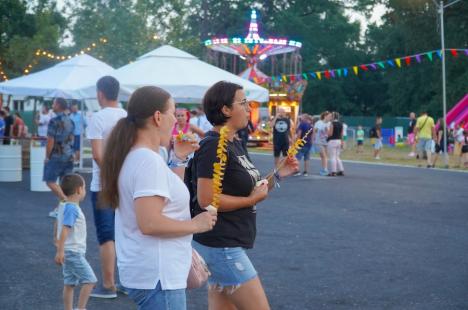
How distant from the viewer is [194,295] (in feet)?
21.1

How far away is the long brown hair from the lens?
3041 mm

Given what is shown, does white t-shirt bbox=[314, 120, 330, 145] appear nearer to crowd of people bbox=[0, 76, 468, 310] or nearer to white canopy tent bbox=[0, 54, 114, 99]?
white canopy tent bbox=[0, 54, 114, 99]

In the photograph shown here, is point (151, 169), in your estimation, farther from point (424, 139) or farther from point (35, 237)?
point (424, 139)

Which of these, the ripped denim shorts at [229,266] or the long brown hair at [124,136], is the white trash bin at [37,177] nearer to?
the ripped denim shorts at [229,266]

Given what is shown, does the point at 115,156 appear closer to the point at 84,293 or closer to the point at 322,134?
the point at 84,293

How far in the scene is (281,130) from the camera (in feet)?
63.5

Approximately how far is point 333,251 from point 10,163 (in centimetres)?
1057

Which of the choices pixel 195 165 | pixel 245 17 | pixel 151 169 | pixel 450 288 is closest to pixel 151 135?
pixel 151 169

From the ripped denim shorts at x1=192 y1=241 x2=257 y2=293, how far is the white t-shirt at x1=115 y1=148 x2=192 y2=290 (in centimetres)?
82

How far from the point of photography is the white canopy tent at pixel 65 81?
1691 centimetres

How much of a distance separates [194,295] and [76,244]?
1.41 metres

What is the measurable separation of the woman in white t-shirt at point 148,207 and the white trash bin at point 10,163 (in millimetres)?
14526

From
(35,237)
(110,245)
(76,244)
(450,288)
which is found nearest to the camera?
(76,244)

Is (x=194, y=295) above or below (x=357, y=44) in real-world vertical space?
below
